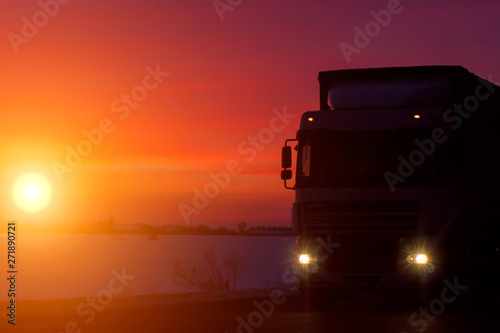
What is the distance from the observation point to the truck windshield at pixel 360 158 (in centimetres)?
1681

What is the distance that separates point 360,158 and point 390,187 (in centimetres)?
83

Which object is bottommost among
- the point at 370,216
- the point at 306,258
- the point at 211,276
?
the point at 306,258

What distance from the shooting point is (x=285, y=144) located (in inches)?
686

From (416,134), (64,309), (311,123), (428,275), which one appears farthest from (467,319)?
(64,309)

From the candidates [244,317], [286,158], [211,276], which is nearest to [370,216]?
A: [286,158]

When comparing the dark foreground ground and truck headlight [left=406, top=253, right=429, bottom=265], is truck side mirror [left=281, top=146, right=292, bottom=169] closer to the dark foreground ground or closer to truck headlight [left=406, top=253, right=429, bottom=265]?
the dark foreground ground

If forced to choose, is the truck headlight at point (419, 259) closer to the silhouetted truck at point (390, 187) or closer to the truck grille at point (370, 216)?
the silhouetted truck at point (390, 187)

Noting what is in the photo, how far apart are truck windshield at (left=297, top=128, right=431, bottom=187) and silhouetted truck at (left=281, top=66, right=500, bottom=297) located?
2cm

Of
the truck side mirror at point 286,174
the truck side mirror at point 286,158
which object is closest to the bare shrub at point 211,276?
the truck side mirror at point 286,174

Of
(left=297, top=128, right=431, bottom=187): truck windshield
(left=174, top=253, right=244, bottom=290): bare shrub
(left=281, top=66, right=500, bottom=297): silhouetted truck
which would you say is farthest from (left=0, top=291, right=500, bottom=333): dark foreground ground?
(left=174, top=253, right=244, bottom=290): bare shrub

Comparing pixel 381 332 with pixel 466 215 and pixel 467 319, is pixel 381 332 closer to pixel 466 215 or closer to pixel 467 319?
pixel 467 319

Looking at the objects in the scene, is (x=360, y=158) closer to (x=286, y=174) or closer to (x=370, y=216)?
(x=370, y=216)

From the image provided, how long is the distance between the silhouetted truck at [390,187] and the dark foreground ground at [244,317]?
2.80 ft

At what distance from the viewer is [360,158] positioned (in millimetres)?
16922
